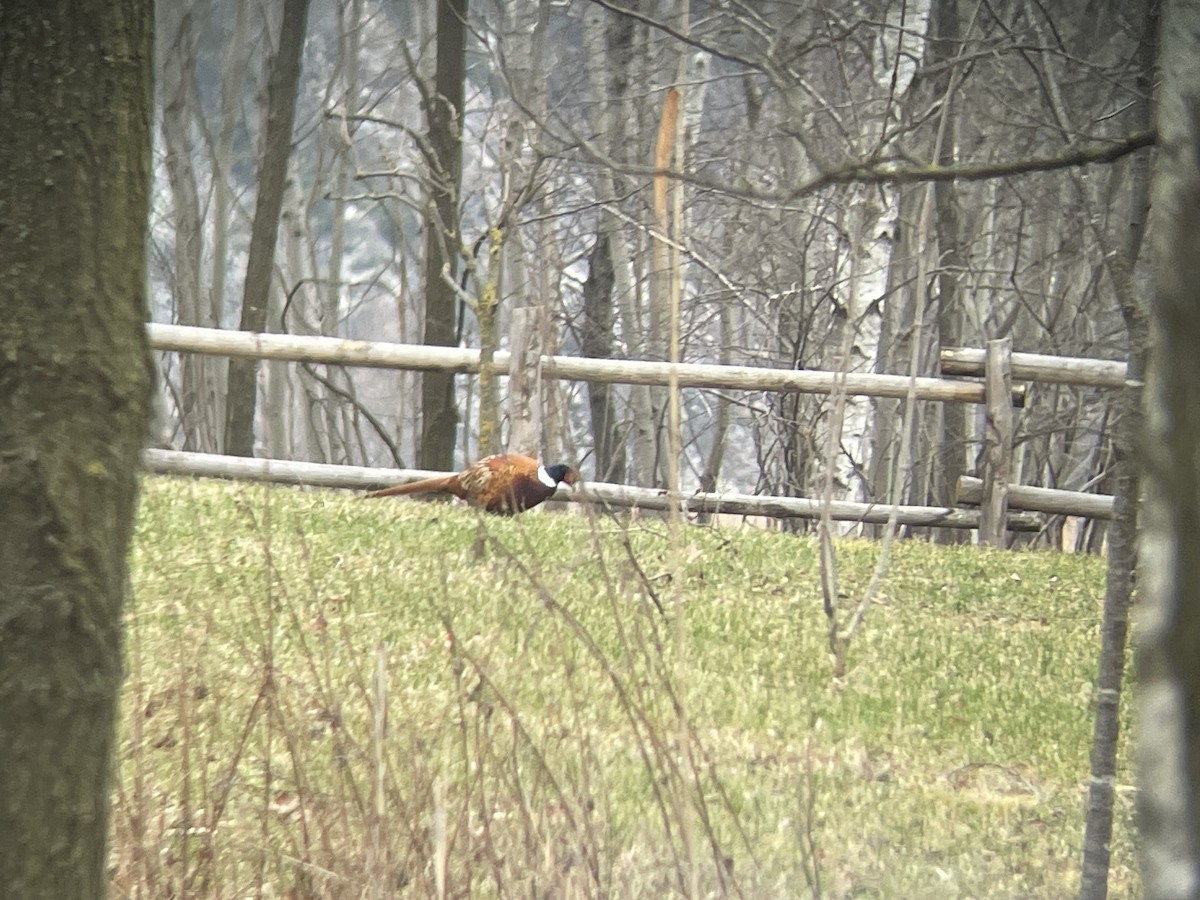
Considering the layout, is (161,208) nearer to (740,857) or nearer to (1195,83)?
(740,857)

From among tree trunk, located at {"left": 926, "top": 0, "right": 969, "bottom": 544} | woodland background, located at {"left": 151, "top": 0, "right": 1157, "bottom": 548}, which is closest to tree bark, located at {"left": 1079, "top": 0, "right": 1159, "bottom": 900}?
woodland background, located at {"left": 151, "top": 0, "right": 1157, "bottom": 548}

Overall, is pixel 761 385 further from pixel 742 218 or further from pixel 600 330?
pixel 742 218


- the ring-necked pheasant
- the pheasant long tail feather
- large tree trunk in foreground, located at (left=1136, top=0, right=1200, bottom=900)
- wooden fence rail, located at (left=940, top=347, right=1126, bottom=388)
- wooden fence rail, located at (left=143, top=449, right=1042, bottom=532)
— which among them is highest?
large tree trunk in foreground, located at (left=1136, top=0, right=1200, bottom=900)

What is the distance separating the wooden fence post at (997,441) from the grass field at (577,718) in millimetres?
1095

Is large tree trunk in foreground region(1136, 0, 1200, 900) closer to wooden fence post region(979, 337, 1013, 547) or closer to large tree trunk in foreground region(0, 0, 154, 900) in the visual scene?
large tree trunk in foreground region(0, 0, 154, 900)

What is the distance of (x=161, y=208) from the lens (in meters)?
26.8

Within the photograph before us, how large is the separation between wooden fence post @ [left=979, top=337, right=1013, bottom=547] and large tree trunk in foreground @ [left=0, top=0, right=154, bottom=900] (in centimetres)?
842

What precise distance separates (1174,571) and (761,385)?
30.3 ft

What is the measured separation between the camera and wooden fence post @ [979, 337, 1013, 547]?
968 cm

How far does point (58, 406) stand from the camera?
1851mm

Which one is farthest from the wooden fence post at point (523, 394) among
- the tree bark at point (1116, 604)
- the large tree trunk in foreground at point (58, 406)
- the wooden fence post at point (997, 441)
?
the large tree trunk in foreground at point (58, 406)

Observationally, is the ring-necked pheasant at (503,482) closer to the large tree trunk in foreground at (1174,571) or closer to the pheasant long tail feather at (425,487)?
the pheasant long tail feather at (425,487)

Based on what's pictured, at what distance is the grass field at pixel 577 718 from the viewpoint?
254cm

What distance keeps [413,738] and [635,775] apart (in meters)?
1.74
